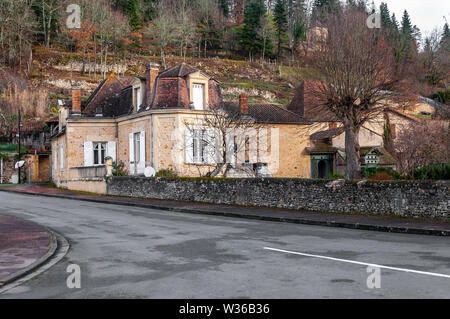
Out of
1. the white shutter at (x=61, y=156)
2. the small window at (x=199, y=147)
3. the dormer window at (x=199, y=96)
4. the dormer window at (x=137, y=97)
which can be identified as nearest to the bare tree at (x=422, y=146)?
the small window at (x=199, y=147)

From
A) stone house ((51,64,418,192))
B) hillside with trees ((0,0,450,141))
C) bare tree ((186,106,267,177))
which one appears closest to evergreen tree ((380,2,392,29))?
hillside with trees ((0,0,450,141))

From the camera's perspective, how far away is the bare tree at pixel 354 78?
70.1 feet

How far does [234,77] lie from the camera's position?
75.1m

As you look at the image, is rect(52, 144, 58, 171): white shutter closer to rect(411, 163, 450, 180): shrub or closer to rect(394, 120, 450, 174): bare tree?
rect(394, 120, 450, 174): bare tree

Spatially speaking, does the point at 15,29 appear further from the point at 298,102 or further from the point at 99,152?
the point at 298,102

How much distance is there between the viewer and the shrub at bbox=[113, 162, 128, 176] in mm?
29562

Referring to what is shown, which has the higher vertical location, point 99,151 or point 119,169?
point 99,151

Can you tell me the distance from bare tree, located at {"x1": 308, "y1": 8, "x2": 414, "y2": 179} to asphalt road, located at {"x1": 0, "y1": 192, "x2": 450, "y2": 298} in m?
9.83

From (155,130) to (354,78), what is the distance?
12610 mm

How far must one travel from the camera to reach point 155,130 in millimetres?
28047

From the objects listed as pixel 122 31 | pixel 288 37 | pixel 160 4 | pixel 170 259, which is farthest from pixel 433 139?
pixel 160 4

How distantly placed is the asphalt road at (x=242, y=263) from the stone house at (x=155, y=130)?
49.2ft

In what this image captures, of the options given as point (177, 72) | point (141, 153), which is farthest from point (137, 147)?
point (177, 72)

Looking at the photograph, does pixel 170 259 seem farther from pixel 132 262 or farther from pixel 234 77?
pixel 234 77
